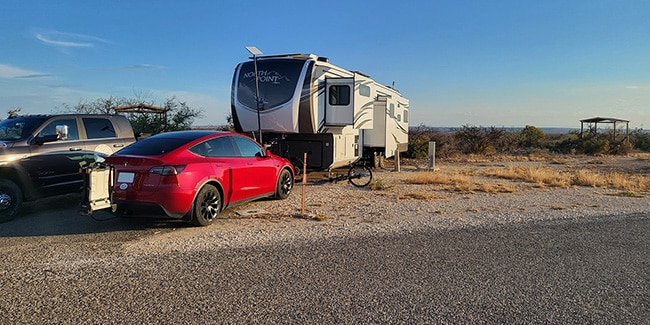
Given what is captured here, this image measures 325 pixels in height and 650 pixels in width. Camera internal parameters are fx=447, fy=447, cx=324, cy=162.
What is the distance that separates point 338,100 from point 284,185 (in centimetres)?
361

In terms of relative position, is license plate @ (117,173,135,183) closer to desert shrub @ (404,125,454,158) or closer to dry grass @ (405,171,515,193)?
dry grass @ (405,171,515,193)

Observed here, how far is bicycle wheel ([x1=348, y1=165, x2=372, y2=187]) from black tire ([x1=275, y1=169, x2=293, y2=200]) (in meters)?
2.69

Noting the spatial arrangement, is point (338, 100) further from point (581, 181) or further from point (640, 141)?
point (640, 141)

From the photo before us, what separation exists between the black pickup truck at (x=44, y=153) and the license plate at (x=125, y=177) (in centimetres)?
91

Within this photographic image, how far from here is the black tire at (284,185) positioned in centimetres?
934

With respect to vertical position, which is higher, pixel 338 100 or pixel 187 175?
pixel 338 100

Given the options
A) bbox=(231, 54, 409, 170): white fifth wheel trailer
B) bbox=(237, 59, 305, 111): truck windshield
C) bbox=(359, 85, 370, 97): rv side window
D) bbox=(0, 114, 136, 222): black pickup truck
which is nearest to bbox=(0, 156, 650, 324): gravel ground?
Result: bbox=(0, 114, 136, 222): black pickup truck

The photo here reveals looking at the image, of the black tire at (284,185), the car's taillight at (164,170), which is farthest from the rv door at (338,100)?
the car's taillight at (164,170)

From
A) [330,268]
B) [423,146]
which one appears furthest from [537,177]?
[330,268]

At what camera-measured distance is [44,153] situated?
8.02m

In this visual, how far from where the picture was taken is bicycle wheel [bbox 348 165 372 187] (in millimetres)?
12102

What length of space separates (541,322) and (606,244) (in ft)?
11.2

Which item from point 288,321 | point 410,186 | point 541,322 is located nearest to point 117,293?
point 288,321

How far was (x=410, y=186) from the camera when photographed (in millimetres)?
12422
